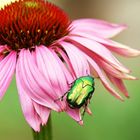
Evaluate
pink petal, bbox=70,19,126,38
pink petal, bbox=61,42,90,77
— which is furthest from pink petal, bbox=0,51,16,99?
pink petal, bbox=70,19,126,38

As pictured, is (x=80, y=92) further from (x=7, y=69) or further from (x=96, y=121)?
(x=96, y=121)

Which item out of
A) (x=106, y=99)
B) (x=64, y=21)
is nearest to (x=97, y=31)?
(x=64, y=21)

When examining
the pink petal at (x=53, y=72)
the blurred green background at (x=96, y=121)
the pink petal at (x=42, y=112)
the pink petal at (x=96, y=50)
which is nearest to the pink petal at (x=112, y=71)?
the pink petal at (x=96, y=50)

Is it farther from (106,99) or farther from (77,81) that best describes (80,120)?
(106,99)

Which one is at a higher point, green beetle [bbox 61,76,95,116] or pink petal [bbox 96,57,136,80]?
green beetle [bbox 61,76,95,116]

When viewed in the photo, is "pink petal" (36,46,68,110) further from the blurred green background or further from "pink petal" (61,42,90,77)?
the blurred green background

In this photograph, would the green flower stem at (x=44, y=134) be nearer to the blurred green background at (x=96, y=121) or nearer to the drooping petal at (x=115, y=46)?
the drooping petal at (x=115, y=46)
